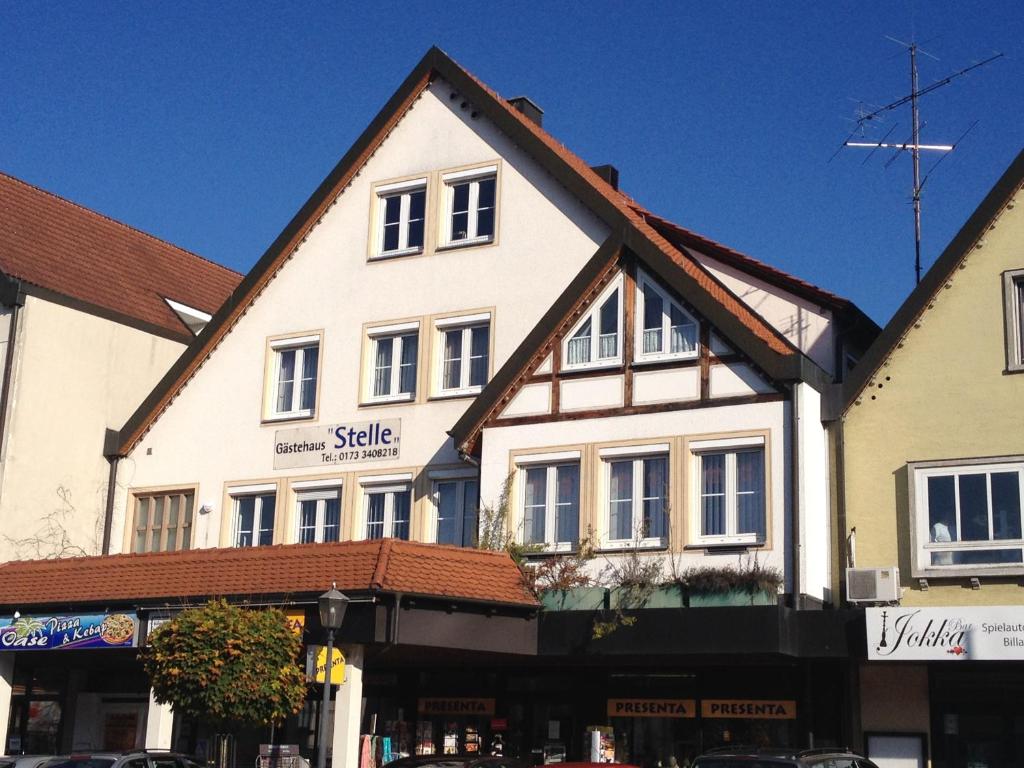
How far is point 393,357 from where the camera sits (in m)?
28.7

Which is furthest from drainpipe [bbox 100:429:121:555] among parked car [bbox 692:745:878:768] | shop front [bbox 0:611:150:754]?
parked car [bbox 692:745:878:768]

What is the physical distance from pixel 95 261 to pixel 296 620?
15190 millimetres

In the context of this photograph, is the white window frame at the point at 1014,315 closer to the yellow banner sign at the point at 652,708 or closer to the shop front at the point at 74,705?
the yellow banner sign at the point at 652,708

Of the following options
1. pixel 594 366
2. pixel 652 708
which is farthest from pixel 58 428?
pixel 652 708

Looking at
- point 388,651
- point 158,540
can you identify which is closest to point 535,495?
point 388,651

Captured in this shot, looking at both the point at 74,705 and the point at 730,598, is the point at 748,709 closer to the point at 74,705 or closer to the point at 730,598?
the point at 730,598

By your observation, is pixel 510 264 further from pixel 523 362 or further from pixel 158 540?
pixel 158 540

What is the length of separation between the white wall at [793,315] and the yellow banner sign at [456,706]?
845 cm

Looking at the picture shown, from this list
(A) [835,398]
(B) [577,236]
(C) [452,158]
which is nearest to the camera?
(A) [835,398]

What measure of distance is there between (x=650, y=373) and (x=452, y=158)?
7.19m

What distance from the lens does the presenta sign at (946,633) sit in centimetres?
2030

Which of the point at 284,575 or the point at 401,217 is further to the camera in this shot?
the point at 401,217

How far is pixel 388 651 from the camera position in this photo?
2323cm

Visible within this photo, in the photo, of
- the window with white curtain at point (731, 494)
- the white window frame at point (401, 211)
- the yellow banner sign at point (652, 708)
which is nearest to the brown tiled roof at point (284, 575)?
the yellow banner sign at point (652, 708)
